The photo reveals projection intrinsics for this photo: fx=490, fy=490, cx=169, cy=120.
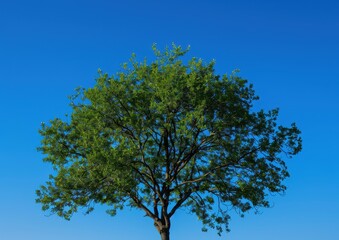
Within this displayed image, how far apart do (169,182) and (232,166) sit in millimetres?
5745

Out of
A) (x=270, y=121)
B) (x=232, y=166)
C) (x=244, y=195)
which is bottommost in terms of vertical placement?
(x=244, y=195)

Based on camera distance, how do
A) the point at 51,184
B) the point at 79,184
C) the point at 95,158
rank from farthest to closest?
the point at 51,184 → the point at 79,184 → the point at 95,158

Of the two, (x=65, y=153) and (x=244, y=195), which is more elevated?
(x=65, y=153)

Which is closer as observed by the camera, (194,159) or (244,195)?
(244,195)

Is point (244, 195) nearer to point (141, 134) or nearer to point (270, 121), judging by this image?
point (270, 121)

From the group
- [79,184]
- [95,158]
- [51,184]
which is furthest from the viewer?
[51,184]

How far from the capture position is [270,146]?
4175 centimetres

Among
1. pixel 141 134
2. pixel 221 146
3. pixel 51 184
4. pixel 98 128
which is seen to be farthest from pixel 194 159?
pixel 51 184

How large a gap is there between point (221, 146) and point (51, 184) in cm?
1536

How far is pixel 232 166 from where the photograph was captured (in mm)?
42625

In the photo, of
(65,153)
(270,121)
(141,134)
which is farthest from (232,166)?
(65,153)

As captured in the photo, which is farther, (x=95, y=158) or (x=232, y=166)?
(x=232, y=166)

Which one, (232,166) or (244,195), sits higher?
(232,166)

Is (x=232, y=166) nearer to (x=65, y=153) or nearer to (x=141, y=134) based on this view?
(x=141, y=134)
